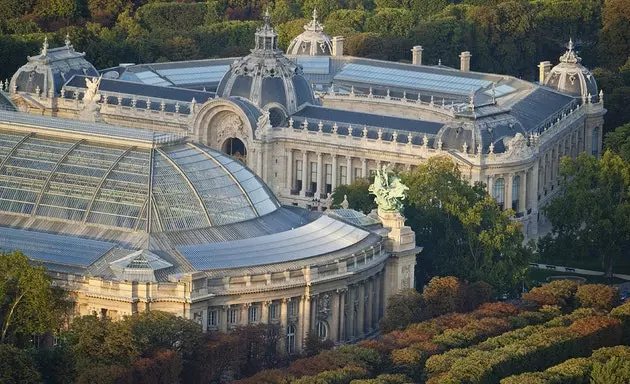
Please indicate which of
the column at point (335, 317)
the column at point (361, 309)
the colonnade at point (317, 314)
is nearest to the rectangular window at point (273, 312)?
the colonnade at point (317, 314)

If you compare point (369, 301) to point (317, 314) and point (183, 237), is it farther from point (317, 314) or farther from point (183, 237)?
point (183, 237)

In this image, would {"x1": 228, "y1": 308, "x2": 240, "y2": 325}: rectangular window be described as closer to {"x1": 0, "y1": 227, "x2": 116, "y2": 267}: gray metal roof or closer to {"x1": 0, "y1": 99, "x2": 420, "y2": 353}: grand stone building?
{"x1": 0, "y1": 99, "x2": 420, "y2": 353}: grand stone building

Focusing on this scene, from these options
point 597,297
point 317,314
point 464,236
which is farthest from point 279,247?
point 597,297

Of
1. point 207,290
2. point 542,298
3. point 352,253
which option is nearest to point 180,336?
point 207,290

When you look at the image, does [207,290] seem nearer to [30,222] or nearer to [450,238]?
[30,222]

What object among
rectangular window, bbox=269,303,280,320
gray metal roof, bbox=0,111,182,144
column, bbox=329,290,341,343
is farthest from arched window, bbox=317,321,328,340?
gray metal roof, bbox=0,111,182,144

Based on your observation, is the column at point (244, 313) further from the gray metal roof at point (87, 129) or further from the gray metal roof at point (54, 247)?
the gray metal roof at point (87, 129)
